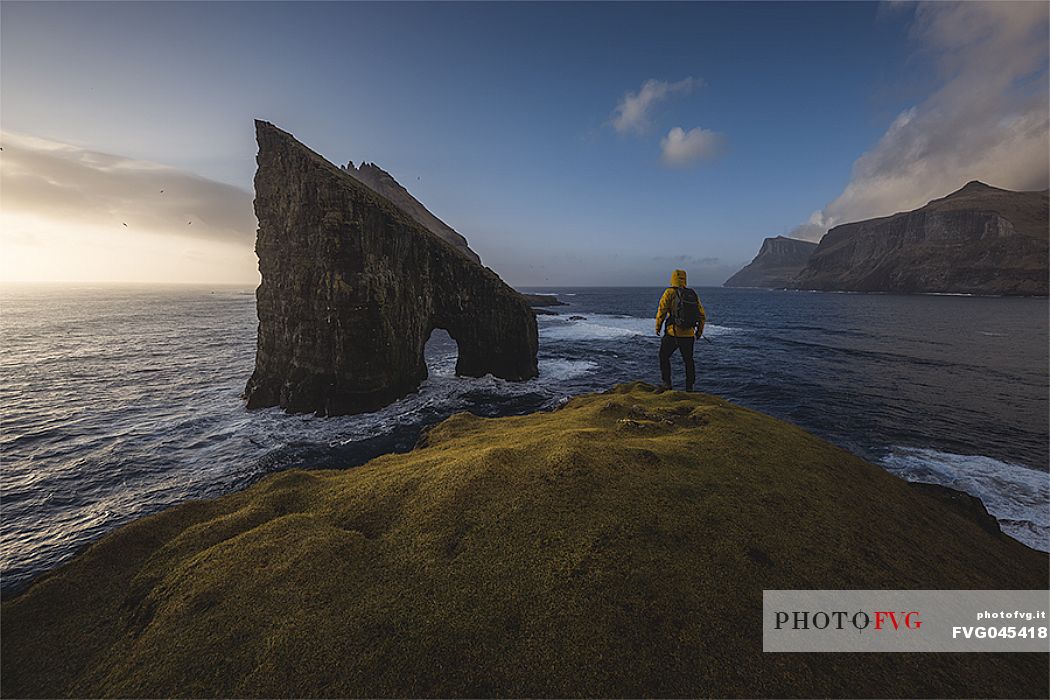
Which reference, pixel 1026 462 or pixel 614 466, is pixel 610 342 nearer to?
pixel 1026 462

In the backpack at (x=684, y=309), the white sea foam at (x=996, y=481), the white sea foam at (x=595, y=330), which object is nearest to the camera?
the white sea foam at (x=996, y=481)

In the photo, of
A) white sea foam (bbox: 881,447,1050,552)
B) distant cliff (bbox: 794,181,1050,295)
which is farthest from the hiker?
distant cliff (bbox: 794,181,1050,295)

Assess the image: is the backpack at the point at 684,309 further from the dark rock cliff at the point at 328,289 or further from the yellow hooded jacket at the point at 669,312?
the dark rock cliff at the point at 328,289

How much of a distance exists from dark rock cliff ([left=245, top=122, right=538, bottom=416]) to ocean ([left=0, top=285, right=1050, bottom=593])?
171cm

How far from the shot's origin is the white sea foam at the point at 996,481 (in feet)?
32.0

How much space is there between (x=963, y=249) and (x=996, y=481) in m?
215

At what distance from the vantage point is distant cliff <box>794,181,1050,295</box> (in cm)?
13712

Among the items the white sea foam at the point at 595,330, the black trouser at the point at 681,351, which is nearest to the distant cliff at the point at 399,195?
the white sea foam at the point at 595,330

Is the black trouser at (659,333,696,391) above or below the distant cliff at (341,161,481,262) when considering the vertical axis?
below

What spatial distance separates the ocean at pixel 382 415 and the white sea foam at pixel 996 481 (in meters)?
0.06

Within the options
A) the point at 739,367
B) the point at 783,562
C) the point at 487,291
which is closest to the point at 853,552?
the point at 783,562

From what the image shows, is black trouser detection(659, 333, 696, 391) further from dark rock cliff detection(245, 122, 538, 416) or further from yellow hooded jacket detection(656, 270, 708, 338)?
dark rock cliff detection(245, 122, 538, 416)

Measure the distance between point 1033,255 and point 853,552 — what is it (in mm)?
220356

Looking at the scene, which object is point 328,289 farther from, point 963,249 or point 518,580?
point 963,249
